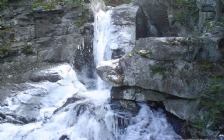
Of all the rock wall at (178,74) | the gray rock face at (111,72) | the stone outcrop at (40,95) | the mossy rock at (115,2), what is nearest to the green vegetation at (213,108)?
the rock wall at (178,74)

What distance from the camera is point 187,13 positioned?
12539 mm

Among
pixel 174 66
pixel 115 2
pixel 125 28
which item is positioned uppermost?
pixel 115 2

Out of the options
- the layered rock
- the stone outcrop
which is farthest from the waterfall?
the layered rock

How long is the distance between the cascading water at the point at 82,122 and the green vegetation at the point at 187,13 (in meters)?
4.20

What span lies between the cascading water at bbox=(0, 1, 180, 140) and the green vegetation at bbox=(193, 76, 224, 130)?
3.14 feet

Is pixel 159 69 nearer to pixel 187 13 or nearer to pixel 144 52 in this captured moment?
pixel 144 52

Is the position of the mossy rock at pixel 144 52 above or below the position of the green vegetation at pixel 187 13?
below

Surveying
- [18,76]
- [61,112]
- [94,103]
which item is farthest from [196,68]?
[18,76]

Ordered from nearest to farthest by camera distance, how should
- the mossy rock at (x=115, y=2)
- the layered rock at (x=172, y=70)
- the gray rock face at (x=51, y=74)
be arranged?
the layered rock at (x=172, y=70) → the gray rock face at (x=51, y=74) → the mossy rock at (x=115, y=2)

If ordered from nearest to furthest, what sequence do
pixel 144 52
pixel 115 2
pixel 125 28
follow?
1. pixel 144 52
2. pixel 125 28
3. pixel 115 2

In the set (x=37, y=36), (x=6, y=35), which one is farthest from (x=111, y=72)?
(x=6, y=35)

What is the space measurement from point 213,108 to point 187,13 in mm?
5247

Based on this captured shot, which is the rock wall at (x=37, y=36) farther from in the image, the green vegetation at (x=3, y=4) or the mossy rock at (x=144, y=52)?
the mossy rock at (x=144, y=52)

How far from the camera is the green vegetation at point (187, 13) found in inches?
483
